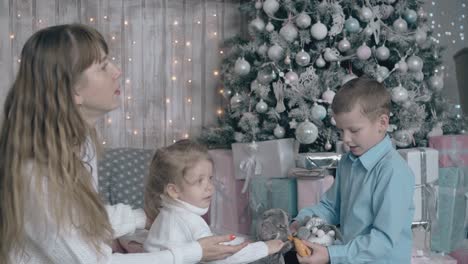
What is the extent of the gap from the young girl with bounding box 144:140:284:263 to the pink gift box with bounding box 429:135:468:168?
2194 millimetres

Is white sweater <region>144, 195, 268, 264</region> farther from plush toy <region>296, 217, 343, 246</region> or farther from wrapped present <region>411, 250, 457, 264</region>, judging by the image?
wrapped present <region>411, 250, 457, 264</region>

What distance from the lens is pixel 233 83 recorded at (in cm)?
448

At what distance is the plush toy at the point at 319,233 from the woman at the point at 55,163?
59 cm

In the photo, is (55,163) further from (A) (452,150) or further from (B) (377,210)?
(A) (452,150)

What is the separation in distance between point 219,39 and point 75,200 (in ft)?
11.3

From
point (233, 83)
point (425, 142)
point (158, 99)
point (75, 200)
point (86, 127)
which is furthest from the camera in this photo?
point (158, 99)

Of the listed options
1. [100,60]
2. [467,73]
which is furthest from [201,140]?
[100,60]

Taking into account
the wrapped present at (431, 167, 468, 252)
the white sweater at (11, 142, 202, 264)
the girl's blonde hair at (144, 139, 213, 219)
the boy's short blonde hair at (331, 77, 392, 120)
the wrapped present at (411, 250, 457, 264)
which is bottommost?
the wrapped present at (411, 250, 457, 264)

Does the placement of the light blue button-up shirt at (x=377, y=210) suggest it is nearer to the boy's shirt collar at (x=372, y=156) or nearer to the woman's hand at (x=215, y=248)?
the boy's shirt collar at (x=372, y=156)

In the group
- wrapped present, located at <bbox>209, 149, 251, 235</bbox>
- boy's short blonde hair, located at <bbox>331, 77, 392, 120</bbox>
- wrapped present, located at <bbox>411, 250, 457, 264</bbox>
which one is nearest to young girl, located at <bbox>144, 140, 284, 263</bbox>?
boy's short blonde hair, located at <bbox>331, 77, 392, 120</bbox>

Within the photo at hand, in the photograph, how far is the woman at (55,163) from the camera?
5.60 ft

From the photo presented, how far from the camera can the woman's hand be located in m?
1.96

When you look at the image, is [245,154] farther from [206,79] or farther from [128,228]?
[128,228]

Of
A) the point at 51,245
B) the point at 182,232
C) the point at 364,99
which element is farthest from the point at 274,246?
the point at 51,245
